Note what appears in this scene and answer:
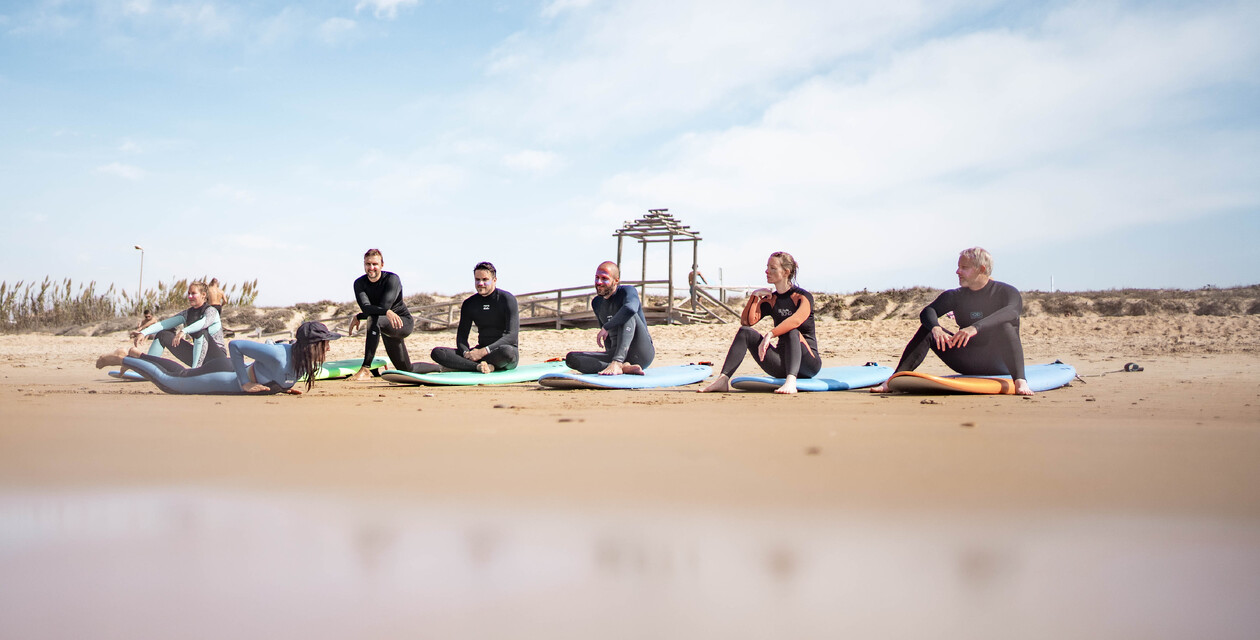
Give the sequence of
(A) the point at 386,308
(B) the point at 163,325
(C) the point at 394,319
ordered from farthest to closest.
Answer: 1. (A) the point at 386,308
2. (C) the point at 394,319
3. (B) the point at 163,325

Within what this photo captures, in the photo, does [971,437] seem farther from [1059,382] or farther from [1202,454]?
[1059,382]

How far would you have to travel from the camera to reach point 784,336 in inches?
275

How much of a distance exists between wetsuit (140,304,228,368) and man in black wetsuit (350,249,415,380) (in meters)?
1.31

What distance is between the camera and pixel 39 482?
10.8ft

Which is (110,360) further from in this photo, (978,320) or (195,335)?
(978,320)

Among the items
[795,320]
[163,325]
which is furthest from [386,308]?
[795,320]

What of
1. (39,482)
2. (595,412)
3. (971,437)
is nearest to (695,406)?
(595,412)

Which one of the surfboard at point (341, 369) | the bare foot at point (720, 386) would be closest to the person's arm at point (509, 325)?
the surfboard at point (341, 369)

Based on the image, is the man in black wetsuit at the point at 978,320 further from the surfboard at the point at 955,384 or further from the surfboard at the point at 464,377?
the surfboard at the point at 464,377

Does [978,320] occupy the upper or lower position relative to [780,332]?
upper

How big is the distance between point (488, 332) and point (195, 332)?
Answer: 2697 mm

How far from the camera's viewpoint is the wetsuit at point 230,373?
22.0 feet

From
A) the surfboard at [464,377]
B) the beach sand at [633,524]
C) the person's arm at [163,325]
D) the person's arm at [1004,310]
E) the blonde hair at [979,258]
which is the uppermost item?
the blonde hair at [979,258]

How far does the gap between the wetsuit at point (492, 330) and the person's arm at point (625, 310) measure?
1.14m
